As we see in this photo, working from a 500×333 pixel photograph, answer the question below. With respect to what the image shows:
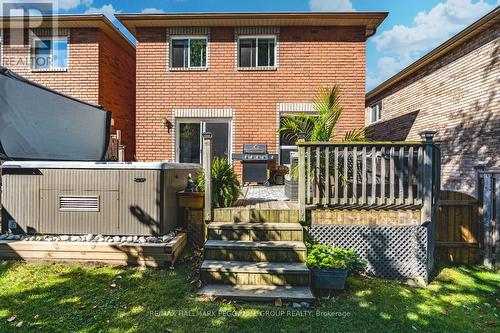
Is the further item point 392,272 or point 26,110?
point 26,110

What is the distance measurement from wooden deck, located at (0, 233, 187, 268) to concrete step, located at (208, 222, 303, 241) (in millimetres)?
654

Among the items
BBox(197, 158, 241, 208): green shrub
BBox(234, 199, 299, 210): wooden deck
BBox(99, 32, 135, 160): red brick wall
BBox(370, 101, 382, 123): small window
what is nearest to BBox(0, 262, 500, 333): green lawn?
BBox(197, 158, 241, 208): green shrub

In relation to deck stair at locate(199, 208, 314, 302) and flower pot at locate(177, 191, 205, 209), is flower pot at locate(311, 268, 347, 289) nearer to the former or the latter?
deck stair at locate(199, 208, 314, 302)

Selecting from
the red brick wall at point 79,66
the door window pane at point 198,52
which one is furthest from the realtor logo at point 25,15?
the door window pane at point 198,52

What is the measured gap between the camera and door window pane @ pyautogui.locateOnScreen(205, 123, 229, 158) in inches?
312

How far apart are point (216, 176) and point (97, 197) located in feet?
5.82

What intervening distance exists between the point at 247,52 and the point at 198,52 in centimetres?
147

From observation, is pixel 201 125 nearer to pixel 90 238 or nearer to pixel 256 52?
pixel 256 52

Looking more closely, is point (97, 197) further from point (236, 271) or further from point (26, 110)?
point (236, 271)

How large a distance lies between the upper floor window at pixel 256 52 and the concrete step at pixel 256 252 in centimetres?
582

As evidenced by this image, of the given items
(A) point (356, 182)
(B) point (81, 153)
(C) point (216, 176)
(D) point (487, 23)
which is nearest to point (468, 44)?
(D) point (487, 23)

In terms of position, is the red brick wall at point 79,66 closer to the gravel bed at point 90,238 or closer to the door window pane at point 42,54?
the door window pane at point 42,54

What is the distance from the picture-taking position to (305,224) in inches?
159

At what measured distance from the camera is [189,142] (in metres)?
8.03
